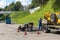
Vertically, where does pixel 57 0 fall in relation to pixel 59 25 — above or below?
above

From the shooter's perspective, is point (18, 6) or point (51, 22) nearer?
point (51, 22)

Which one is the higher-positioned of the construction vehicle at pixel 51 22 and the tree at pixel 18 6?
the tree at pixel 18 6

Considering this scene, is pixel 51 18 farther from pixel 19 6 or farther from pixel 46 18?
pixel 19 6

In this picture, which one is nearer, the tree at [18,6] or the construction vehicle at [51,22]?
the construction vehicle at [51,22]

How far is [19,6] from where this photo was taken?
571 ft

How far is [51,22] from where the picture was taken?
1009 inches

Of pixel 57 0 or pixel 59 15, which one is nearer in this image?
pixel 59 15

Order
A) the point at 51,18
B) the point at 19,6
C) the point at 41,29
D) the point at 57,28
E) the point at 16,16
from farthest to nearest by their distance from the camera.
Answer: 1. the point at 19,6
2. the point at 16,16
3. the point at 41,29
4. the point at 51,18
5. the point at 57,28

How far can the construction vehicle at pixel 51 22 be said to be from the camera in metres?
24.7

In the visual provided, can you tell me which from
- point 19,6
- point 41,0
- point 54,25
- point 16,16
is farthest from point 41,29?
point 19,6

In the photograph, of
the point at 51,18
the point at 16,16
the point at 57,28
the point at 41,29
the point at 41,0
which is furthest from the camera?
the point at 16,16

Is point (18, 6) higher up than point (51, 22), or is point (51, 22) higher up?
point (18, 6)

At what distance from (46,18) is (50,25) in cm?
173

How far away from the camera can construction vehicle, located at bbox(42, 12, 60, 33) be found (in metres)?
24.7
